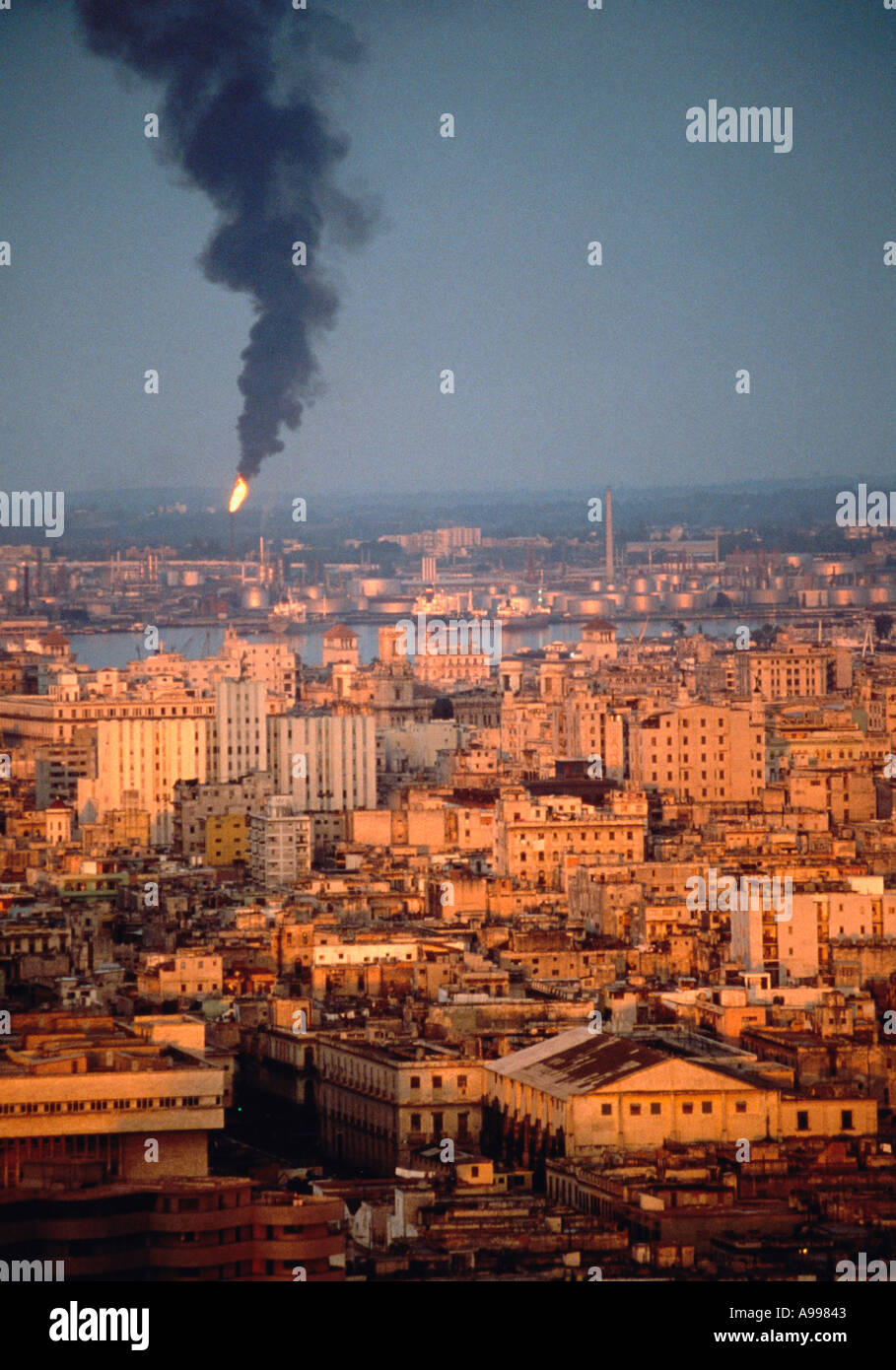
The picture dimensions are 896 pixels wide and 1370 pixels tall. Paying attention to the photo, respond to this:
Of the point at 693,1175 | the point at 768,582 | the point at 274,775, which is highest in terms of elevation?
the point at 768,582

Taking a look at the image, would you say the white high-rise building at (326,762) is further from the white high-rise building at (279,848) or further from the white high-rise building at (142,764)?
the white high-rise building at (279,848)

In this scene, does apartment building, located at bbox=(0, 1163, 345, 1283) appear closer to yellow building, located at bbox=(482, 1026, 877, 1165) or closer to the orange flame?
yellow building, located at bbox=(482, 1026, 877, 1165)

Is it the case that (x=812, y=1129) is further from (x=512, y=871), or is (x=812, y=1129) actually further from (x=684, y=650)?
(x=684, y=650)

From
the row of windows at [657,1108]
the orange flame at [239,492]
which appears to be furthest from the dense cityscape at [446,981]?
the orange flame at [239,492]

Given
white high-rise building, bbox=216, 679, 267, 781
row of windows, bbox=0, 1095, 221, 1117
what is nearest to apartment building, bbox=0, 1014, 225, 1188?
row of windows, bbox=0, 1095, 221, 1117

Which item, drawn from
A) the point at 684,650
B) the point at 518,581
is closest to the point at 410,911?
the point at 684,650
